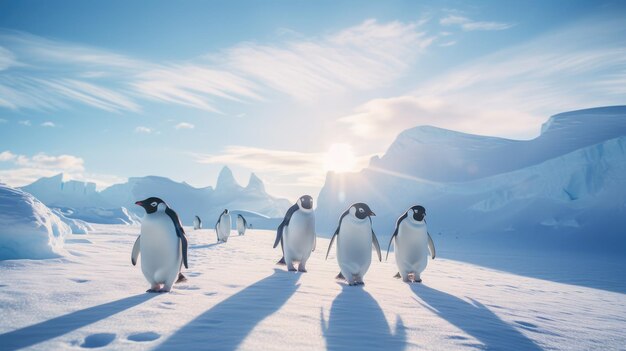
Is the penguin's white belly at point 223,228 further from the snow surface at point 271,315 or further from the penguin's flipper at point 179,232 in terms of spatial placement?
the penguin's flipper at point 179,232

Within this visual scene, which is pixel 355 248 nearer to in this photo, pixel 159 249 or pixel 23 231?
pixel 159 249

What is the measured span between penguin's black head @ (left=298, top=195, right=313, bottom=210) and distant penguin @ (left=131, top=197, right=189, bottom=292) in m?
2.14

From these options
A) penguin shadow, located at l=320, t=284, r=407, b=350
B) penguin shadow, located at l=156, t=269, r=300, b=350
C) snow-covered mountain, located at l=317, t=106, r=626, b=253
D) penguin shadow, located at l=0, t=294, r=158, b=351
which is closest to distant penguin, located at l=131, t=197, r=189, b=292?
penguin shadow, located at l=0, t=294, r=158, b=351

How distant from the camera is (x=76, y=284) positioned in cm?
363

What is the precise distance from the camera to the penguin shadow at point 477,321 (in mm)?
2527

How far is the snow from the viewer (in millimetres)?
5180

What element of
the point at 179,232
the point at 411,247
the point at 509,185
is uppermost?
the point at 509,185

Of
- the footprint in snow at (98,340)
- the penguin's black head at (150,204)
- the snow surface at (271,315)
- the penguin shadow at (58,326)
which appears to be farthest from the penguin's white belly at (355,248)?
the footprint in snow at (98,340)

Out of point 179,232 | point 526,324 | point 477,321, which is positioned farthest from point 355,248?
point 179,232

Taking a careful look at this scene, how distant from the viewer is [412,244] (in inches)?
200

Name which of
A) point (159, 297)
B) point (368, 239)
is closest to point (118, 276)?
point (159, 297)

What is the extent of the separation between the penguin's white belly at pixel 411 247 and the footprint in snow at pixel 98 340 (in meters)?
3.82

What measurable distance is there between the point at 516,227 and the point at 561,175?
4.92 metres

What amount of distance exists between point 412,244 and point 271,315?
2827mm
